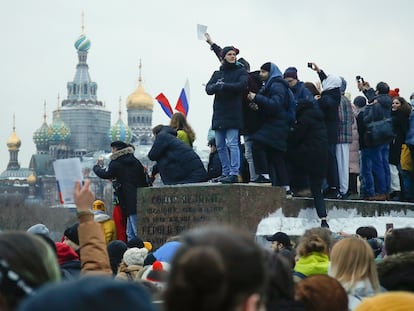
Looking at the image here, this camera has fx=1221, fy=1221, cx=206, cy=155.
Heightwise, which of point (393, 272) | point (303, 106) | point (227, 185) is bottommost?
point (393, 272)

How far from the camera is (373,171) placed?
13.6m

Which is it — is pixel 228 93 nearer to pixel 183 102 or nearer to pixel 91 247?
pixel 183 102

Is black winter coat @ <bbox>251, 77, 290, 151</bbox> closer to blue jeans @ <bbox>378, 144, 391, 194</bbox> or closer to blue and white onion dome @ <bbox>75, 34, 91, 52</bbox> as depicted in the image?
blue jeans @ <bbox>378, 144, 391, 194</bbox>

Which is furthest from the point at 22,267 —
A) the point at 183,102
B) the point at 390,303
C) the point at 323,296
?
the point at 183,102

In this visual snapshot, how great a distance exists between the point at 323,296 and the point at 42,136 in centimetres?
14782

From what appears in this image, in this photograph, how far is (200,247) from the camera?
2.73 metres

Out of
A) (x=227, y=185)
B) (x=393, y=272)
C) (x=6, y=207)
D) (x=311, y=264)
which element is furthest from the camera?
(x=6, y=207)

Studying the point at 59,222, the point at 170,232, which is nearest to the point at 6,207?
the point at 59,222

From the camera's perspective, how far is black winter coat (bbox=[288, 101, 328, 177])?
12.3 metres

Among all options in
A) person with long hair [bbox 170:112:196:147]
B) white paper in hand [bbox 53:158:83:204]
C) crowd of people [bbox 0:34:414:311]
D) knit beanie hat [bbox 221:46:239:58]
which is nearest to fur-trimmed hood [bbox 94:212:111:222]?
crowd of people [bbox 0:34:414:311]

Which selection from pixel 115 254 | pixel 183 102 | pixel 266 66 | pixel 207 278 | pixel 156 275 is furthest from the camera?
pixel 183 102

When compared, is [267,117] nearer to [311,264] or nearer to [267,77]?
[267,77]

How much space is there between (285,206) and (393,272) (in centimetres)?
699

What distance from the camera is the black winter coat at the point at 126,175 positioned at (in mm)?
12578
